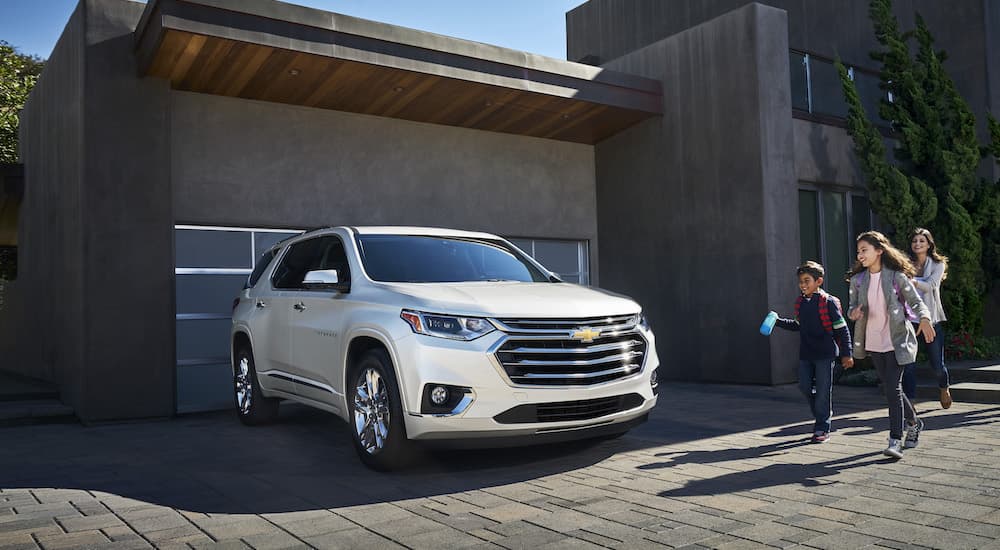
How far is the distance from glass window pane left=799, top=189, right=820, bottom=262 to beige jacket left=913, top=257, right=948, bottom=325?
14.3ft

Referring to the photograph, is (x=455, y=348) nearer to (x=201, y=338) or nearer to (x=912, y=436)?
(x=912, y=436)

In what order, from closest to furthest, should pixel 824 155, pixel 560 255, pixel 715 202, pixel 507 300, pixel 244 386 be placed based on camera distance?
pixel 507 300
pixel 244 386
pixel 715 202
pixel 824 155
pixel 560 255

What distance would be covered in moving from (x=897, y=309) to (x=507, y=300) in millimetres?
3129

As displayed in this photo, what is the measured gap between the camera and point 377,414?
20.1 ft

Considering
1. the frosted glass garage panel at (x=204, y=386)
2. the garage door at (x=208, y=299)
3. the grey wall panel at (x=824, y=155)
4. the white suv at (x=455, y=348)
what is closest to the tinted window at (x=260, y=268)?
the white suv at (x=455, y=348)

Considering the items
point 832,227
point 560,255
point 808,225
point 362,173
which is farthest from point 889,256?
point 560,255

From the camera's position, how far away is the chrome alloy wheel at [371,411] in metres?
6.02

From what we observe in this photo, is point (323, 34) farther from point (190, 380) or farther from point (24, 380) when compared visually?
point (24, 380)

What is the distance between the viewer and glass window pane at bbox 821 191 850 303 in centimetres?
1341

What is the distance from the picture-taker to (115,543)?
4305mm

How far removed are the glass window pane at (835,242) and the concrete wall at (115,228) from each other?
1014 centimetres

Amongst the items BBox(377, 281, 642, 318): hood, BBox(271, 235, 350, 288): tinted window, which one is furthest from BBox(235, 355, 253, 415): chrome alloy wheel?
BBox(377, 281, 642, 318): hood

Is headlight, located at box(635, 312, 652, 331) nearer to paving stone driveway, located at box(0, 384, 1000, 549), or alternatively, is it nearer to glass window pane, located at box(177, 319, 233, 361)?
paving stone driveway, located at box(0, 384, 1000, 549)

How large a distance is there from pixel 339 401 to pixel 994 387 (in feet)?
25.9
